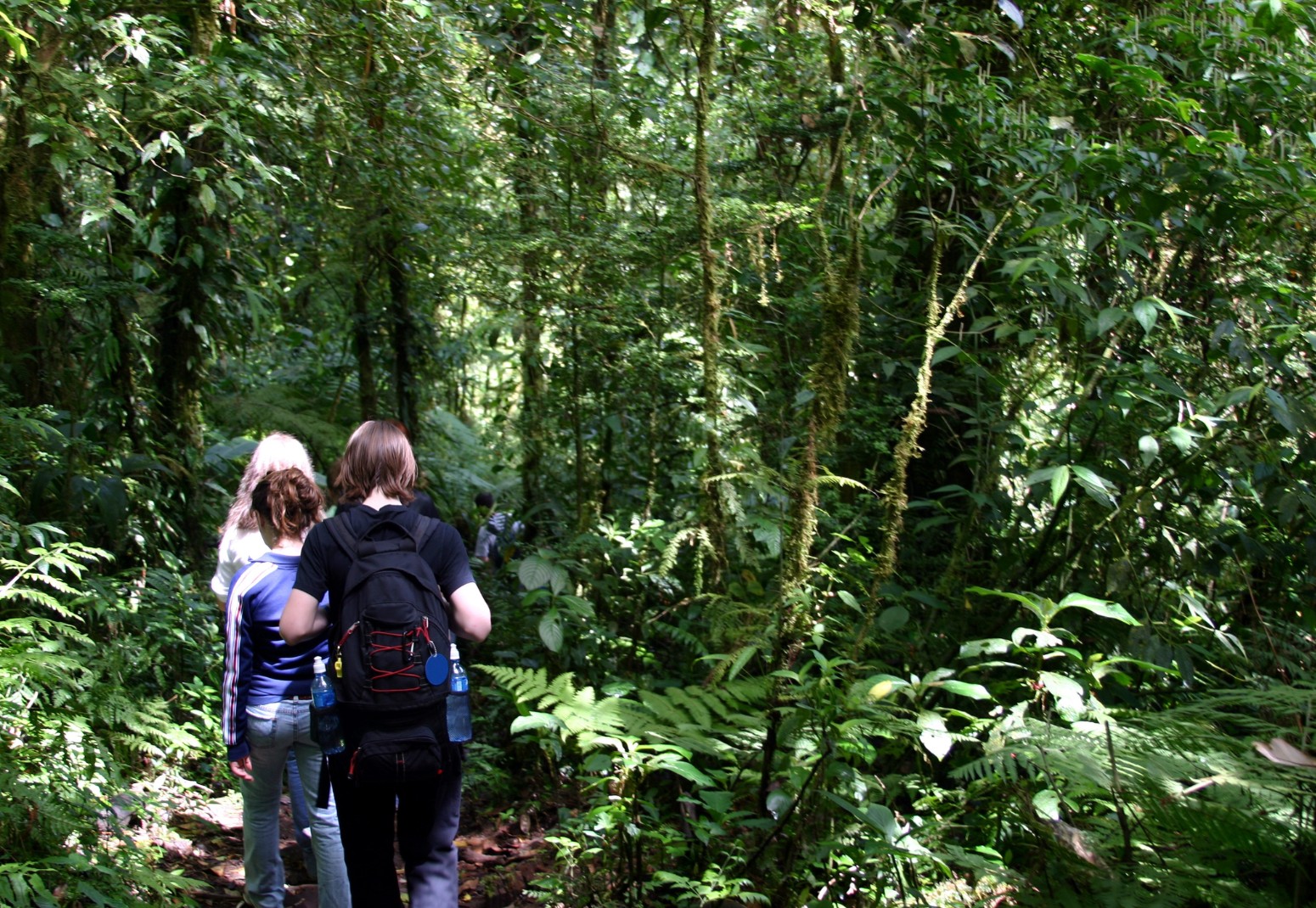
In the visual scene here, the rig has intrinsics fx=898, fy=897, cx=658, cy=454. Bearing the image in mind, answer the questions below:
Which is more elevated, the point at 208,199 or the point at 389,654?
the point at 208,199

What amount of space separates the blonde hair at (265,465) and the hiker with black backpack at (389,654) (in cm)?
67

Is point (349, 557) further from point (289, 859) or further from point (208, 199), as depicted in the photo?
point (208, 199)

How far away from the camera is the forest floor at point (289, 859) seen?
150 inches

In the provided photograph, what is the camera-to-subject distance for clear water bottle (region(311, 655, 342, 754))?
272 centimetres

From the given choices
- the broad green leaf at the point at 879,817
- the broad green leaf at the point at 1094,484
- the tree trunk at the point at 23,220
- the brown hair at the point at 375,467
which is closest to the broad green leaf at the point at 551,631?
the brown hair at the point at 375,467

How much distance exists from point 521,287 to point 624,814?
3915 mm

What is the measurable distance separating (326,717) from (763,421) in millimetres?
2975

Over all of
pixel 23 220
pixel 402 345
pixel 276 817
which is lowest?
pixel 276 817

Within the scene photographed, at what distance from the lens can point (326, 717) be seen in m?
2.74

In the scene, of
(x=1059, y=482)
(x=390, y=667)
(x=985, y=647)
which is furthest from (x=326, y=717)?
(x=1059, y=482)

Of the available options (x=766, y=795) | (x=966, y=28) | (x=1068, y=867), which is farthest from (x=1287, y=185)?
(x=766, y=795)

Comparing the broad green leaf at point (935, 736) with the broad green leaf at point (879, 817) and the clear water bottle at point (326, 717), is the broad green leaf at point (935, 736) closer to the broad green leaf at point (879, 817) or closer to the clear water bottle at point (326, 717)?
the broad green leaf at point (879, 817)

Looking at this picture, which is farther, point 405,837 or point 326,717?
point 405,837

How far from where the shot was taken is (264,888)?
344 cm
